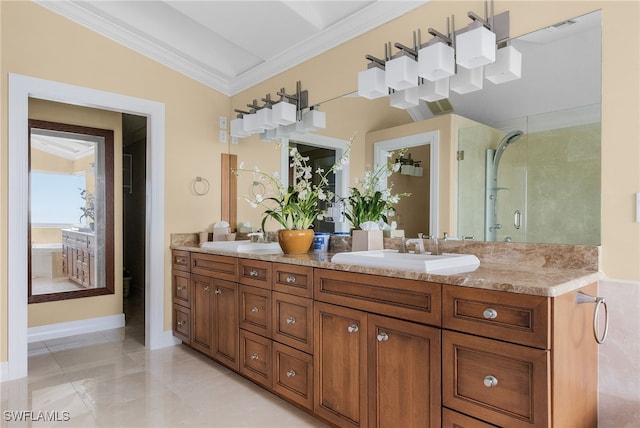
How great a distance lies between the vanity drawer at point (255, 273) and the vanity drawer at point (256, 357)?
32 centimetres

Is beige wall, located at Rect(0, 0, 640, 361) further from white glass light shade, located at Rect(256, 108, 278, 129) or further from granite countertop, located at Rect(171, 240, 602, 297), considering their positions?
white glass light shade, located at Rect(256, 108, 278, 129)

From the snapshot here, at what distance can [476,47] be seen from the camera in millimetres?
1853

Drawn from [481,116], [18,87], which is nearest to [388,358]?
[481,116]

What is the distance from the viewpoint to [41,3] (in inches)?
112

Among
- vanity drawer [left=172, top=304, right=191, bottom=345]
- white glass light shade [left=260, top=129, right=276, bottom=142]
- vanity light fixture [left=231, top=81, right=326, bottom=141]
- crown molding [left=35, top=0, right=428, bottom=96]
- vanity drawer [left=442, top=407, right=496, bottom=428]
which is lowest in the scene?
vanity drawer [left=172, top=304, right=191, bottom=345]

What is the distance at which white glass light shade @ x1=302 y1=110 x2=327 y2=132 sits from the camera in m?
2.91

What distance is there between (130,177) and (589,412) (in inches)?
237

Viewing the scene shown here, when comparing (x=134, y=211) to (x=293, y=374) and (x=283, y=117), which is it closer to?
(x=283, y=117)

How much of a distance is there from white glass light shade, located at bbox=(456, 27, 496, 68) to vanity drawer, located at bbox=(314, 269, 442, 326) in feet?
3.61

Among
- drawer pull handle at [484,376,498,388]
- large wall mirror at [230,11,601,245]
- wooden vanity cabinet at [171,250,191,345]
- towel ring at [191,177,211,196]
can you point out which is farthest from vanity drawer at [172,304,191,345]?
drawer pull handle at [484,376,498,388]

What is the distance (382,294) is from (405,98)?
1.19 metres

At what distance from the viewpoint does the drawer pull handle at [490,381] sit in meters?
1.36

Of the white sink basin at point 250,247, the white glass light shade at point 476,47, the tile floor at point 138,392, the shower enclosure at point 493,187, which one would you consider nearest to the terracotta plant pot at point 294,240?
the white sink basin at point 250,247

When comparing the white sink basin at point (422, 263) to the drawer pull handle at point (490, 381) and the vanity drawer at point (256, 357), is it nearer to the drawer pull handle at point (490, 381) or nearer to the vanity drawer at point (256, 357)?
the drawer pull handle at point (490, 381)
